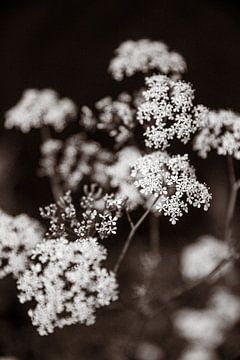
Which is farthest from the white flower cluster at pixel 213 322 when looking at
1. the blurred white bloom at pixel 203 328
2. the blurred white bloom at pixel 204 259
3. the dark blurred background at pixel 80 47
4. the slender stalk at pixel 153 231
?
the dark blurred background at pixel 80 47

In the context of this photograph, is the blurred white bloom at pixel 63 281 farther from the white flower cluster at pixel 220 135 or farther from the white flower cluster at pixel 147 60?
the white flower cluster at pixel 147 60

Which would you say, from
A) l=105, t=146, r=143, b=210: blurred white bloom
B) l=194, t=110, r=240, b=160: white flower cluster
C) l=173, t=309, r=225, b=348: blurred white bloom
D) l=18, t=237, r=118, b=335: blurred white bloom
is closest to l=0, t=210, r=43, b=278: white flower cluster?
l=18, t=237, r=118, b=335: blurred white bloom

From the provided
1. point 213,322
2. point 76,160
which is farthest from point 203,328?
point 76,160

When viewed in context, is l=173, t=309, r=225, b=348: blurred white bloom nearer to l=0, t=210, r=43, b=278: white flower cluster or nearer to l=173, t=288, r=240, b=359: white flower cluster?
l=173, t=288, r=240, b=359: white flower cluster

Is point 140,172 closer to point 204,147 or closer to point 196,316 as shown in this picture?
point 204,147

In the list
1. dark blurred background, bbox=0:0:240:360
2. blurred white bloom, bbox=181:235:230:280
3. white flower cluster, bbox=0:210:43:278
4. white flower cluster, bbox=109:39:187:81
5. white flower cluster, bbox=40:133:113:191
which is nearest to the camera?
white flower cluster, bbox=0:210:43:278

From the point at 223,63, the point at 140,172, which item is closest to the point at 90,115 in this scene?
the point at 140,172
